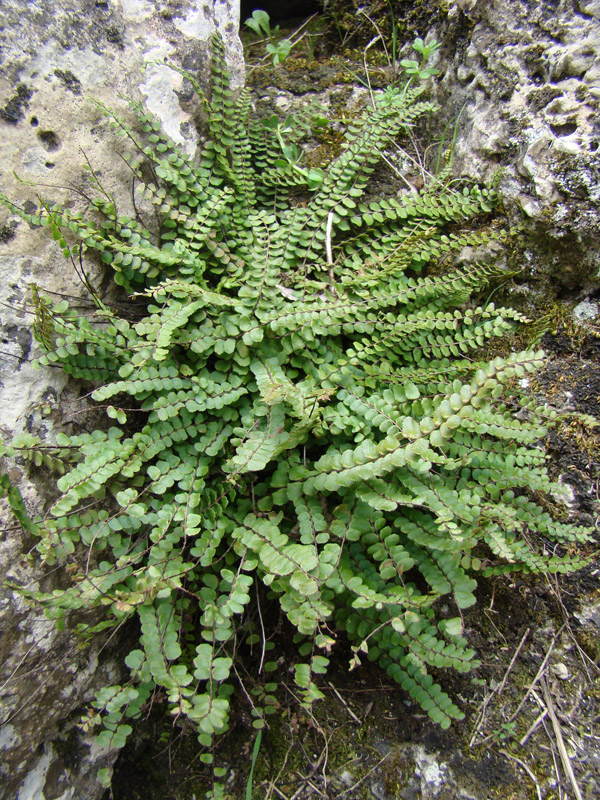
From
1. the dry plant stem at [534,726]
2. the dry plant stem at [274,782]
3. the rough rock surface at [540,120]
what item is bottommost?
the dry plant stem at [534,726]

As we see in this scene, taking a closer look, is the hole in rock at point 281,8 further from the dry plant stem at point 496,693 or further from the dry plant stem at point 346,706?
the dry plant stem at point 346,706

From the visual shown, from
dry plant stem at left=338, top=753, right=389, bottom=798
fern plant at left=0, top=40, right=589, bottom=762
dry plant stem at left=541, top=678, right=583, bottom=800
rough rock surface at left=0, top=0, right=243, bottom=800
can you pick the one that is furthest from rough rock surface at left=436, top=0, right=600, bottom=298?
dry plant stem at left=338, top=753, right=389, bottom=798

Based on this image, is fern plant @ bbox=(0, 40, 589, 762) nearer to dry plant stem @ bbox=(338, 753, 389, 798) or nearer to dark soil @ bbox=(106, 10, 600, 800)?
dark soil @ bbox=(106, 10, 600, 800)

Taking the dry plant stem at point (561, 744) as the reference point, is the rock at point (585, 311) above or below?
above

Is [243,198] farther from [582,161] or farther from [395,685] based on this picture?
[395,685]

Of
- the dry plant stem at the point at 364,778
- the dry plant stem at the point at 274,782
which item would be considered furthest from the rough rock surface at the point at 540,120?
the dry plant stem at the point at 274,782

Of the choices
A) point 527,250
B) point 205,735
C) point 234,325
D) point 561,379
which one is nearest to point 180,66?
point 234,325

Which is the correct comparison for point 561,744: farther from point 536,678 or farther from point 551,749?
point 536,678
